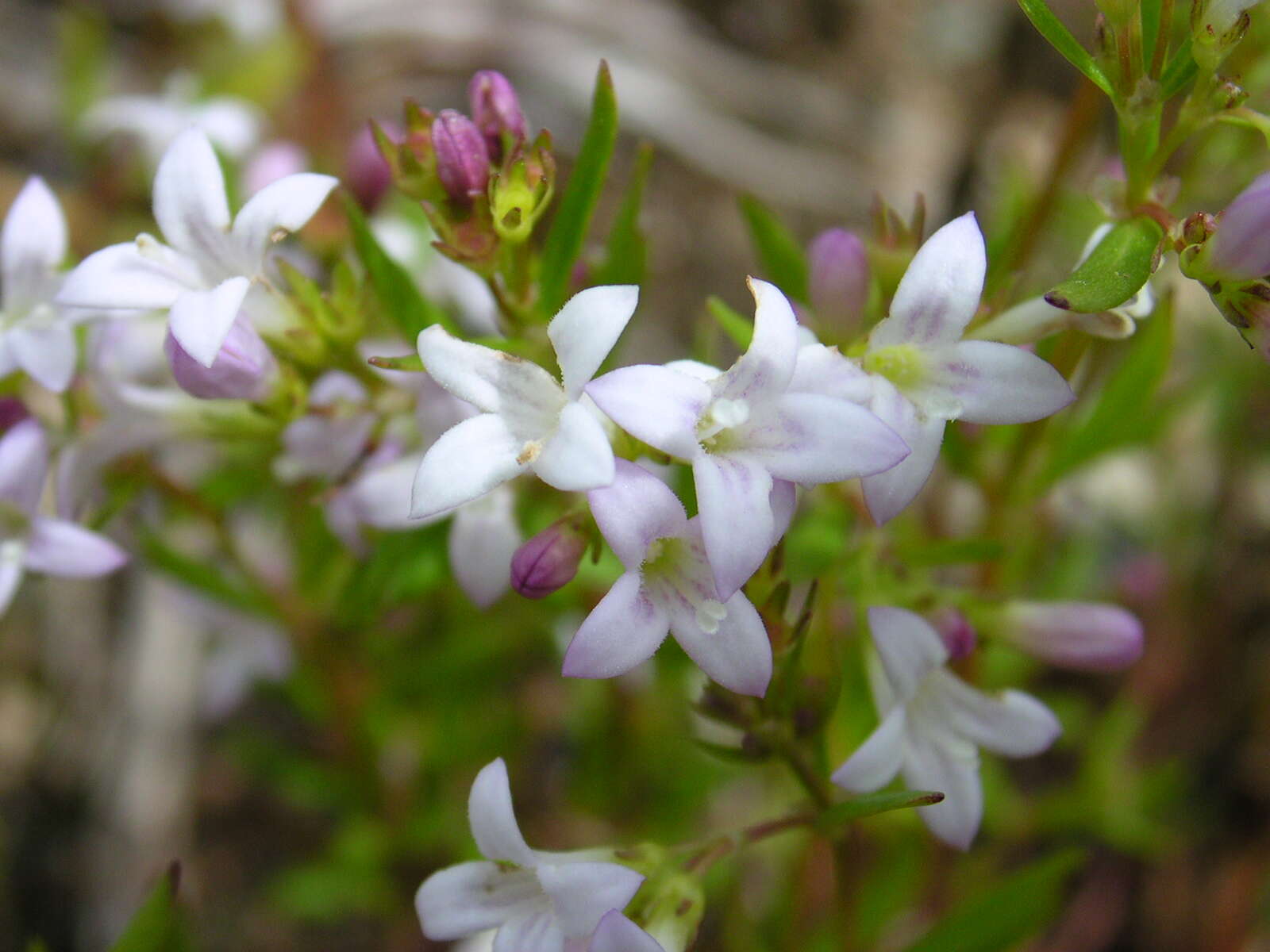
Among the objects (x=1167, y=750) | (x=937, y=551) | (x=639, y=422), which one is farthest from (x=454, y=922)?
(x=1167, y=750)

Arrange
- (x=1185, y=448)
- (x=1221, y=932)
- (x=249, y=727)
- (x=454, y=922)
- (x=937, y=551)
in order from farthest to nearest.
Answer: (x=1185, y=448)
(x=249, y=727)
(x=1221, y=932)
(x=937, y=551)
(x=454, y=922)

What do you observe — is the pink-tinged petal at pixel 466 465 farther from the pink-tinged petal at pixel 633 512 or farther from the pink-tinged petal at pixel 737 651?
the pink-tinged petal at pixel 737 651

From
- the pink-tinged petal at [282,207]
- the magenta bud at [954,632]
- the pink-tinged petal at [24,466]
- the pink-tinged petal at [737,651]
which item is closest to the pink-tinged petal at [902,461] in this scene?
the pink-tinged petal at [737,651]

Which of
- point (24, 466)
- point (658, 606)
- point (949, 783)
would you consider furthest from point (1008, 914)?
point (24, 466)

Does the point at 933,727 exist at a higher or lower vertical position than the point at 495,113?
lower

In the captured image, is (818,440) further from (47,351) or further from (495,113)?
(47,351)

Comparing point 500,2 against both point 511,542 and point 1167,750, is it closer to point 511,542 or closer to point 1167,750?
point 511,542
